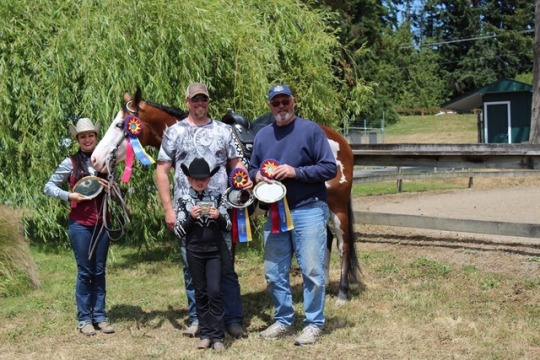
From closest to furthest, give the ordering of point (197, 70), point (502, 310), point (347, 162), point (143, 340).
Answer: point (143, 340) → point (502, 310) → point (347, 162) → point (197, 70)

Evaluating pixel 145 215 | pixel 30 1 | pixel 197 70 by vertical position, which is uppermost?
pixel 30 1

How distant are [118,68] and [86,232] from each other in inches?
107

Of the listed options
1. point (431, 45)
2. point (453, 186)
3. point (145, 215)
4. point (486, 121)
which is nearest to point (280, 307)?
point (145, 215)

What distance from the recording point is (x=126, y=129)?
5.34 metres

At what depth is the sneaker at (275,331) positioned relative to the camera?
16.4ft

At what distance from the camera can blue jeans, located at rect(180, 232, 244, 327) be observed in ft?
16.3

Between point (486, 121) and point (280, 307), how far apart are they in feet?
78.6

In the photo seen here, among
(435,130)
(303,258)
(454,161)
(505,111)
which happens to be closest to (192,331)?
(303,258)

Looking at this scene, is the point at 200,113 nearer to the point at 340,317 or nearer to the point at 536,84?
the point at 340,317

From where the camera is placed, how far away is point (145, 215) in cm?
816

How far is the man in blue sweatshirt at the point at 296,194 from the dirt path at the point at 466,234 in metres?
3.05

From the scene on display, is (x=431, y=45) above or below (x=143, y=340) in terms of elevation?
above

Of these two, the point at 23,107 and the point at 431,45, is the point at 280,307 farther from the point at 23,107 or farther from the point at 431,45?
the point at 431,45

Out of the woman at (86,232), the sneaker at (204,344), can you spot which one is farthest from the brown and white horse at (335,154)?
the sneaker at (204,344)
